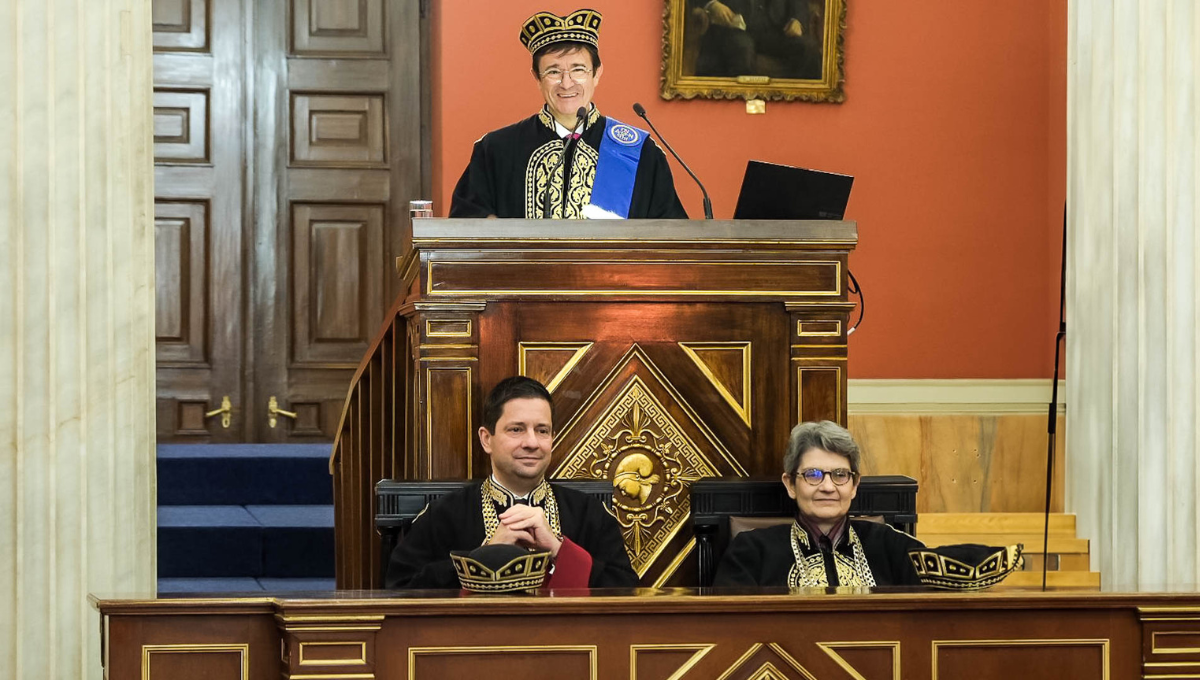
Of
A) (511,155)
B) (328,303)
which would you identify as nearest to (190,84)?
(328,303)

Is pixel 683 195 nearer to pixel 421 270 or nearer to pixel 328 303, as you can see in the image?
pixel 328 303

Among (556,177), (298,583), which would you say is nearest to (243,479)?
(298,583)

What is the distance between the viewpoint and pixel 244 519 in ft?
21.0

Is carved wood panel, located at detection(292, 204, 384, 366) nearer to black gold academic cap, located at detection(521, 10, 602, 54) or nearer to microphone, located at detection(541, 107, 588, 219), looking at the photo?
microphone, located at detection(541, 107, 588, 219)

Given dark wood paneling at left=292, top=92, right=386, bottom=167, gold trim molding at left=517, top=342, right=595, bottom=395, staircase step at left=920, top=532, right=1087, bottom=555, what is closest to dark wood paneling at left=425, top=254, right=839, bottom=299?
gold trim molding at left=517, top=342, right=595, bottom=395

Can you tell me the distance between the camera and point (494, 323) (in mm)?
4168

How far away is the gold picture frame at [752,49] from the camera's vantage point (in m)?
7.23

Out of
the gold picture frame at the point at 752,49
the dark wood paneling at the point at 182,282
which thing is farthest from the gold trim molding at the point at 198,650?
the dark wood paneling at the point at 182,282

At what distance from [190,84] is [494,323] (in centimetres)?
453

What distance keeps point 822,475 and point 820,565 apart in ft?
0.75

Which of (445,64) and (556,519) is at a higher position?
(445,64)

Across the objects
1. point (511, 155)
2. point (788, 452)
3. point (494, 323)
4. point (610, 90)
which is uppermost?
point (610, 90)

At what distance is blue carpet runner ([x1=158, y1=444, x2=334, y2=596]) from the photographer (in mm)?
6112

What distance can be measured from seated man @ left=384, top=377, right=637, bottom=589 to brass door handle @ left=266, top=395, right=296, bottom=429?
4358 mm
